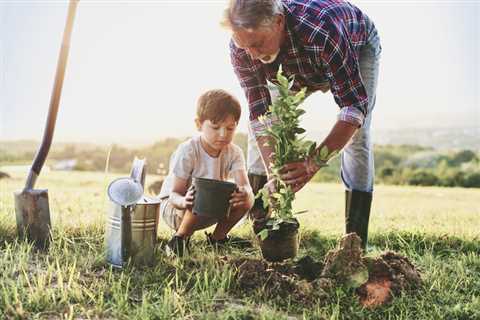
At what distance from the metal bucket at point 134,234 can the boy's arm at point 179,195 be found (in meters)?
0.13

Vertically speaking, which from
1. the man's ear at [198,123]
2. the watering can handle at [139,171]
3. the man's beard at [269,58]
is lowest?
the watering can handle at [139,171]

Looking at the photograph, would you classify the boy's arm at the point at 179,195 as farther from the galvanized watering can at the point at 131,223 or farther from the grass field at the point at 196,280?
the grass field at the point at 196,280

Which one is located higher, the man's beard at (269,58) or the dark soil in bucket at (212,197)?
the man's beard at (269,58)

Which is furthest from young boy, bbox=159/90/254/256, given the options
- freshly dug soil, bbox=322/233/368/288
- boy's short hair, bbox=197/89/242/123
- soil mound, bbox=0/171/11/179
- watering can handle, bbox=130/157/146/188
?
soil mound, bbox=0/171/11/179

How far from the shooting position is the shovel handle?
3076 millimetres

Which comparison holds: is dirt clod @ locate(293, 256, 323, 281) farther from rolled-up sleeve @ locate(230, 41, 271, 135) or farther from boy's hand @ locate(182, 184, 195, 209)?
rolled-up sleeve @ locate(230, 41, 271, 135)

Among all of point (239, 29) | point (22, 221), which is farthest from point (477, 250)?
point (22, 221)

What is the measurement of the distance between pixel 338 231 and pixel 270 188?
1.22 m

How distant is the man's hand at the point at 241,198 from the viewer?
2781 millimetres

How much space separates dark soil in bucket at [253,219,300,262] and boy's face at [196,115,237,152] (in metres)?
0.61

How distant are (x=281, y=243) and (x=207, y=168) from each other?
743 mm

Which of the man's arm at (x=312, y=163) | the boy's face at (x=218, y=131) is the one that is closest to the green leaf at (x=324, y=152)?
the man's arm at (x=312, y=163)

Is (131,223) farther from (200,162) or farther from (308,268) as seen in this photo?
(308,268)

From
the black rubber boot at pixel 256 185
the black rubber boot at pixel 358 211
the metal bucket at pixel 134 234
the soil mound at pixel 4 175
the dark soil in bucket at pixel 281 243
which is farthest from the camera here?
the soil mound at pixel 4 175
